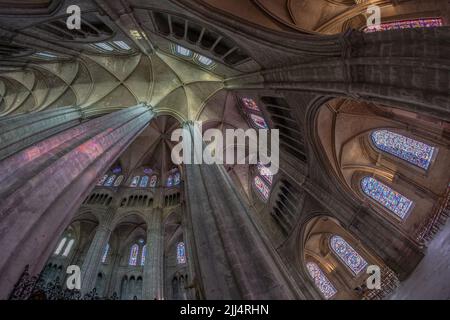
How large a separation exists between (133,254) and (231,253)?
16.5 m

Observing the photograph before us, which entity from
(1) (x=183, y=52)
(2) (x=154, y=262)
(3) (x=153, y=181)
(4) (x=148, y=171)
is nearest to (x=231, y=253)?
(2) (x=154, y=262)

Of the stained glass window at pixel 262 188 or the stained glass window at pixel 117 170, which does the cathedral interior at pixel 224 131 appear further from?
the stained glass window at pixel 117 170

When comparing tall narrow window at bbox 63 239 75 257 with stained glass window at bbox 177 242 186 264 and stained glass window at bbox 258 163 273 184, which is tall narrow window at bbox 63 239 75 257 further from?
stained glass window at bbox 258 163 273 184

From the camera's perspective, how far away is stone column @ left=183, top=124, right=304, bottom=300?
397 cm

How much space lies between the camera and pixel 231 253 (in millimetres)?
4750

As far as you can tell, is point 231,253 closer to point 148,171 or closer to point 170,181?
point 170,181

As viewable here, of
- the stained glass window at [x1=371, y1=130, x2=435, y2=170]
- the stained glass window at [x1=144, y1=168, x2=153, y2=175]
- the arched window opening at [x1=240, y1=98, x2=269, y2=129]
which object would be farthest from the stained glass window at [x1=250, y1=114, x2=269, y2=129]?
the stained glass window at [x1=144, y1=168, x2=153, y2=175]

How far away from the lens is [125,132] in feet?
35.3

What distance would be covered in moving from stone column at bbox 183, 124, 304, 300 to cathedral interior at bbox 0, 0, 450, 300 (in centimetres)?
3

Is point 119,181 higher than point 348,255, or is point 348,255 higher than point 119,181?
point 119,181

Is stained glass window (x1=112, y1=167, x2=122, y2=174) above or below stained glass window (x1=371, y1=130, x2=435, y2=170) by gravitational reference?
above

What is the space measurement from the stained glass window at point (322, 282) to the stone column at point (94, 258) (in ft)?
39.1

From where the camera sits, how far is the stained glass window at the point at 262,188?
1617 centimetres

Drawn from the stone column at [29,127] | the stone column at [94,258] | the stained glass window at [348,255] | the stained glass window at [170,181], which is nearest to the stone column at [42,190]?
the stone column at [29,127]
